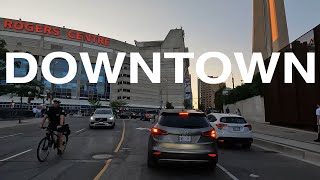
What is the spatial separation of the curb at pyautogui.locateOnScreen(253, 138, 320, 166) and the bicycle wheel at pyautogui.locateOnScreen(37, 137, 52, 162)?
→ 8957mm

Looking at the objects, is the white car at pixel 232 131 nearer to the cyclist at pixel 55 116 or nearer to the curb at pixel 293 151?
the curb at pixel 293 151

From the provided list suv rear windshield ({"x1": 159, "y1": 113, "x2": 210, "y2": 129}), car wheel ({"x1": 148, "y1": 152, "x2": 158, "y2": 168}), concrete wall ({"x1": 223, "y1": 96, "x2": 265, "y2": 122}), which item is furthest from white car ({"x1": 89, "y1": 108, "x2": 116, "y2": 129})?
concrete wall ({"x1": 223, "y1": 96, "x2": 265, "y2": 122})

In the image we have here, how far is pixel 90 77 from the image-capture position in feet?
390

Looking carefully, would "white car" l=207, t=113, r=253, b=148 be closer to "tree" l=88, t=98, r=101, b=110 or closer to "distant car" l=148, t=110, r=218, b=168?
"distant car" l=148, t=110, r=218, b=168

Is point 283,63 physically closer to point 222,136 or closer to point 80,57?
point 222,136

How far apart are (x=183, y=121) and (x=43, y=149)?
15.7ft

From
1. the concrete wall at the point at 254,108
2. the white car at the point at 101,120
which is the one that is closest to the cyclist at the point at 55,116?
the white car at the point at 101,120

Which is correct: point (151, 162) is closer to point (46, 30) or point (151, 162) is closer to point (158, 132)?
point (158, 132)

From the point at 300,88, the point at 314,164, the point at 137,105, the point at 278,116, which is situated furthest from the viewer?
the point at 137,105

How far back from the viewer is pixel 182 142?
8.88m

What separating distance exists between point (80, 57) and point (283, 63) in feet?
320

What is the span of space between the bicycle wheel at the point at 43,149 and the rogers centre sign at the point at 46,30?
10948cm

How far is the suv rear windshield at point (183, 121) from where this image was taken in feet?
30.1

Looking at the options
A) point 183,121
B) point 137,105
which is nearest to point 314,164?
point 183,121
